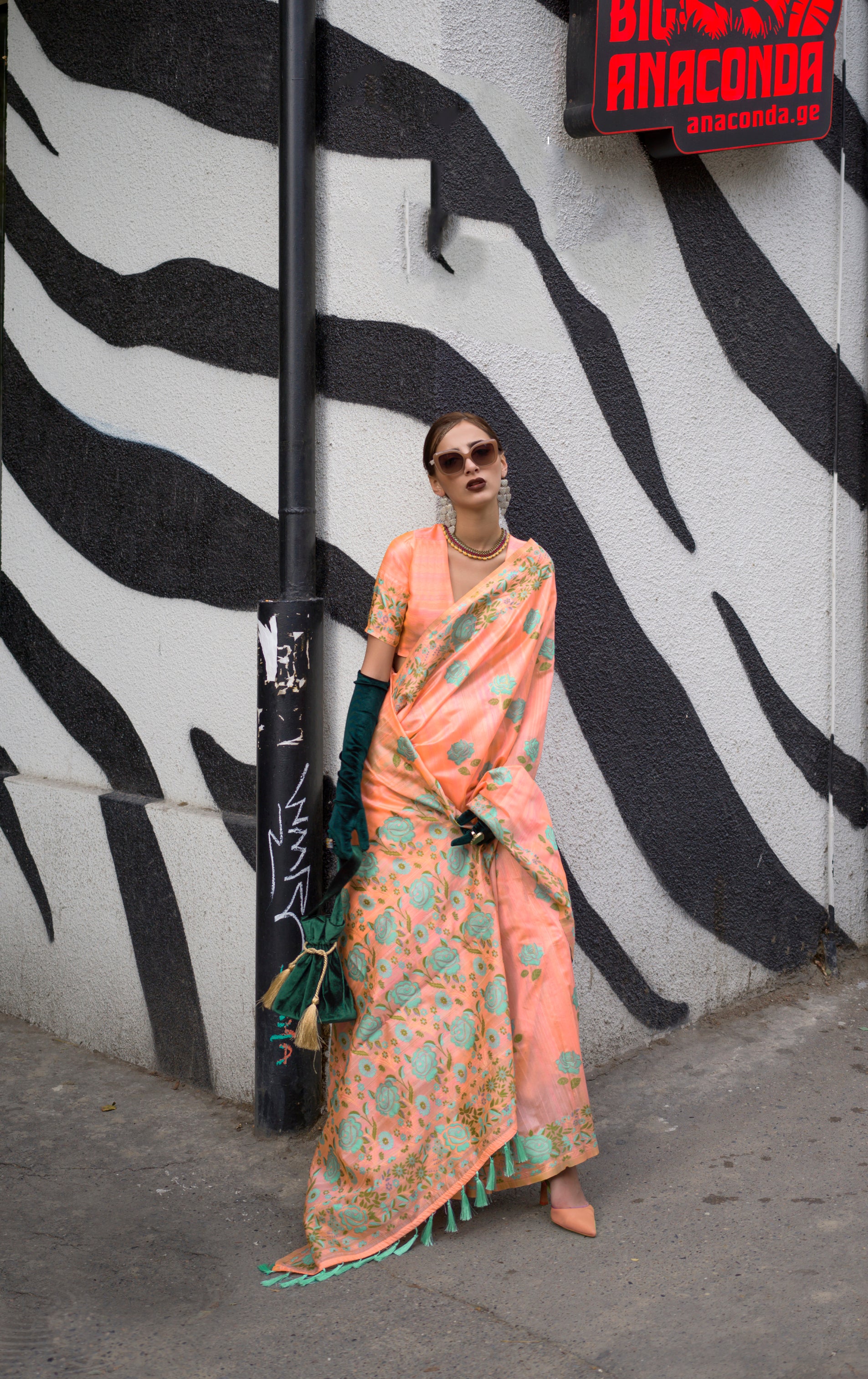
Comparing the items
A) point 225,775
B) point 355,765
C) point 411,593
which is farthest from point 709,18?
point 225,775

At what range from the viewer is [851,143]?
4.86 meters

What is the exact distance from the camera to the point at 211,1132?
3.95 meters

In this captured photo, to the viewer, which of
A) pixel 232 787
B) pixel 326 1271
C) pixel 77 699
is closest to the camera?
pixel 326 1271

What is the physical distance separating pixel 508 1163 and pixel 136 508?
2.44 metres

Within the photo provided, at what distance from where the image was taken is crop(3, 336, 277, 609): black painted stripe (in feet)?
13.6

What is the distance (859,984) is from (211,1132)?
7.79ft

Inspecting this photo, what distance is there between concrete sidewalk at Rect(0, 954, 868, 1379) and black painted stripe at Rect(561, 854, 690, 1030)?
0.40 ft

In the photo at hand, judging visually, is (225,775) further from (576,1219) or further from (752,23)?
(752,23)

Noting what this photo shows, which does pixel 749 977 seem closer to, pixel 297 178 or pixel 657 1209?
pixel 657 1209

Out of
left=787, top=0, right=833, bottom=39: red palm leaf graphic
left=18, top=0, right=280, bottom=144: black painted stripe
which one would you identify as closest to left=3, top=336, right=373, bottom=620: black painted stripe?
left=18, top=0, right=280, bottom=144: black painted stripe

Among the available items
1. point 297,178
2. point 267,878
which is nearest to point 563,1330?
point 267,878

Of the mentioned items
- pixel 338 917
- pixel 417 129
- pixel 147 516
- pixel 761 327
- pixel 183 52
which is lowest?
pixel 338 917

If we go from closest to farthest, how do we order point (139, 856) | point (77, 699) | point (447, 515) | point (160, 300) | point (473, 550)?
point (473, 550) → point (447, 515) → point (160, 300) → point (139, 856) → point (77, 699)

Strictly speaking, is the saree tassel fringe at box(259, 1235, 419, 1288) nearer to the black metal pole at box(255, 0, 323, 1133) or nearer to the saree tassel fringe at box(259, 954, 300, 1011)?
the saree tassel fringe at box(259, 954, 300, 1011)
